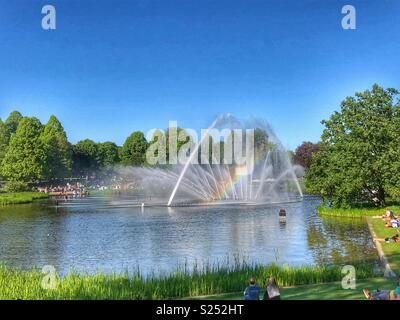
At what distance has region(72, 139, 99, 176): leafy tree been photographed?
146387 mm

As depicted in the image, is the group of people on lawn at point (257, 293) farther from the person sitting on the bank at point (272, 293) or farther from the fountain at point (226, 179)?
the fountain at point (226, 179)

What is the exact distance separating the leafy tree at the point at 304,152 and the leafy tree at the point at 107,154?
59889 mm

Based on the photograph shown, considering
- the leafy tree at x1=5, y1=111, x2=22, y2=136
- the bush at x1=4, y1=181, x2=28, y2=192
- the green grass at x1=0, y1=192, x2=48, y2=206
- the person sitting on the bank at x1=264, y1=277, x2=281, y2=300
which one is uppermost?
the leafy tree at x1=5, y1=111, x2=22, y2=136

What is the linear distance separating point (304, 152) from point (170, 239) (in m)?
92.5

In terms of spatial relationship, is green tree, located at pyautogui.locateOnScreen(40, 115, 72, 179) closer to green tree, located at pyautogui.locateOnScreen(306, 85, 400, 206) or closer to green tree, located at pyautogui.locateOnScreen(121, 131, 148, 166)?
green tree, located at pyautogui.locateOnScreen(121, 131, 148, 166)

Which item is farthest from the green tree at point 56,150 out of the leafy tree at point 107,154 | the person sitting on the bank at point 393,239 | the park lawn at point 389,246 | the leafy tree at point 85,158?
the person sitting on the bank at point 393,239

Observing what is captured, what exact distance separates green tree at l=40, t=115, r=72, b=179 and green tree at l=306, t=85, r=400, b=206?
203ft

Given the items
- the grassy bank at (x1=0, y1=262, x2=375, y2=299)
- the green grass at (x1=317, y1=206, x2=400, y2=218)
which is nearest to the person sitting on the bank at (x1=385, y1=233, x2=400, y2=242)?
the grassy bank at (x1=0, y1=262, x2=375, y2=299)

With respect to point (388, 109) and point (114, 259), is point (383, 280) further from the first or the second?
point (388, 109)

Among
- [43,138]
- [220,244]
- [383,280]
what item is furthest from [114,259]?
[43,138]

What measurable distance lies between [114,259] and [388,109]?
3315 centimetres

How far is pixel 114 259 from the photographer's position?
96.7 ft
